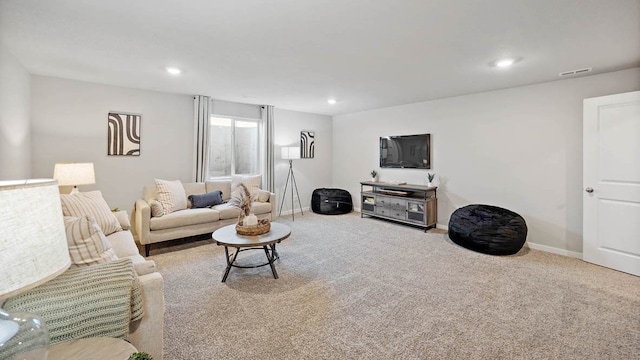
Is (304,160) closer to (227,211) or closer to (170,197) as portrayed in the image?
(227,211)

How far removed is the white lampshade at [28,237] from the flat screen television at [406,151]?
5112 millimetres

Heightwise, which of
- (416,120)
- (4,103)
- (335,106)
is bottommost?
(4,103)

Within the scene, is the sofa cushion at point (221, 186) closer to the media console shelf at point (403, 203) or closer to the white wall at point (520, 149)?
the media console shelf at point (403, 203)

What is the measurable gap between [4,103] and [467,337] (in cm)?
463

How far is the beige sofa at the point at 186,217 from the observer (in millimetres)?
3572

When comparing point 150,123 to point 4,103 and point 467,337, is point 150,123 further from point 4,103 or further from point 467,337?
point 467,337

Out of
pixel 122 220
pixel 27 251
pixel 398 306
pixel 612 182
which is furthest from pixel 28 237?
pixel 612 182

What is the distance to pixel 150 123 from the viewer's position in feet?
14.6

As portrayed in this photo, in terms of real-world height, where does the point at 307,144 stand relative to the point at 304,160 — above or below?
above

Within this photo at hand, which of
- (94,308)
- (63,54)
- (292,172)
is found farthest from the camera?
(292,172)

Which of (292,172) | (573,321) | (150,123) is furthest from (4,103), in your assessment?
(573,321)

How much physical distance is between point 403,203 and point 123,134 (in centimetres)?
472

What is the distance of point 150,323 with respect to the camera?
151cm

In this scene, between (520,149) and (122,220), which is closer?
(122,220)
